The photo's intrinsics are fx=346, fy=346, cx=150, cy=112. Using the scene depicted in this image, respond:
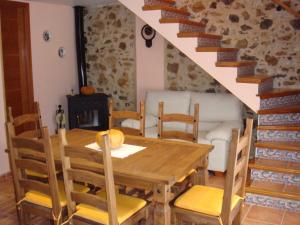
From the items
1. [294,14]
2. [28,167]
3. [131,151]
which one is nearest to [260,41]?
[294,14]

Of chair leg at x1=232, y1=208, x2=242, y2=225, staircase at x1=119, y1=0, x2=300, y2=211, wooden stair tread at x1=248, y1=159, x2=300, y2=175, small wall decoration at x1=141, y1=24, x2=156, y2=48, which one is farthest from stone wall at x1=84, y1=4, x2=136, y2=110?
chair leg at x1=232, y1=208, x2=242, y2=225

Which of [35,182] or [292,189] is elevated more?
[35,182]

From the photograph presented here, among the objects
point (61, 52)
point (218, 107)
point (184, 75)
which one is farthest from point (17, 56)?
point (218, 107)

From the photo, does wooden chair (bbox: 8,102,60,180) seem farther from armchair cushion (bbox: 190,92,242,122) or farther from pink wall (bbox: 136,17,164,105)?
pink wall (bbox: 136,17,164,105)

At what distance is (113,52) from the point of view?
227 inches

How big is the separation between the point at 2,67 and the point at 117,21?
2049 millimetres

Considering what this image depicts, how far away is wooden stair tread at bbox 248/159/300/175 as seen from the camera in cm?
342

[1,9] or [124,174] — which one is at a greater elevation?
[1,9]

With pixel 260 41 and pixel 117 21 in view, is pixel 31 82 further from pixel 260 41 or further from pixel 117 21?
pixel 260 41

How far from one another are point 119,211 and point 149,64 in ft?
11.2

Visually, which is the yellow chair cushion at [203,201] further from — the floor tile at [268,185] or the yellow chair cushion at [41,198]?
the floor tile at [268,185]

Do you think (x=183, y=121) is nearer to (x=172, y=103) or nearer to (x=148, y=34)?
(x=172, y=103)

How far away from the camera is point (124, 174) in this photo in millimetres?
2248

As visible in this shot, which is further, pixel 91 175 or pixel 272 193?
pixel 272 193
